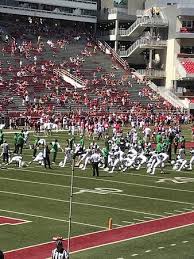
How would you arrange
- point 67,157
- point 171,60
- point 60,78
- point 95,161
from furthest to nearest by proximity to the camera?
point 171,60, point 60,78, point 67,157, point 95,161

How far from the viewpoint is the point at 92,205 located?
2153 cm

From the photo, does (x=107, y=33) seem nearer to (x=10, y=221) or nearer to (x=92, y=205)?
(x=92, y=205)

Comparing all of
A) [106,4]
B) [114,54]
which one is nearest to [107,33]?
[106,4]

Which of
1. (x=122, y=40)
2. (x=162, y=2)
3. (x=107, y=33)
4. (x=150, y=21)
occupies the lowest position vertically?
(x=122, y=40)

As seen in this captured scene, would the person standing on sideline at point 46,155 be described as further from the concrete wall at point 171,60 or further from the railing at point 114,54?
the concrete wall at point 171,60

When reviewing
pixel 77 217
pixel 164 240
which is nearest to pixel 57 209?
pixel 77 217

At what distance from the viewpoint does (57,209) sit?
20.8m

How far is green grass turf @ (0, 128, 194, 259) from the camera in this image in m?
16.6

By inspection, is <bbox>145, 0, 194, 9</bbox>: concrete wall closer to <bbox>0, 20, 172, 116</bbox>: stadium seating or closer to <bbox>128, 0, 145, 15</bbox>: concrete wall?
<bbox>128, 0, 145, 15</bbox>: concrete wall

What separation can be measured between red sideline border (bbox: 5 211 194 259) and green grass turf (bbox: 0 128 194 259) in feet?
1.03

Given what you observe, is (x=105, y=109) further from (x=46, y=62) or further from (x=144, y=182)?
(x=144, y=182)

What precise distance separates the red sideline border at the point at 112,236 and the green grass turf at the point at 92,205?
315 mm

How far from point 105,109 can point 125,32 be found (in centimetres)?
1683

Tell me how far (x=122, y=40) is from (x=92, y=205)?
160 feet
